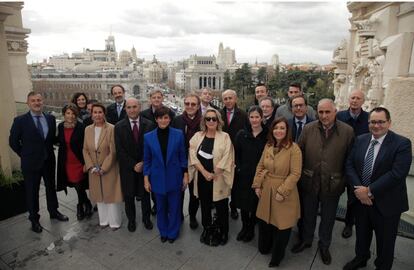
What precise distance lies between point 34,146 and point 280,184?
295 centimetres

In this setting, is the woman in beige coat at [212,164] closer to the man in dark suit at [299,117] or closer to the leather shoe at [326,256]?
the man in dark suit at [299,117]

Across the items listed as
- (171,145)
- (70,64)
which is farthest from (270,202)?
(70,64)

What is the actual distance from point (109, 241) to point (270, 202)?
1997mm

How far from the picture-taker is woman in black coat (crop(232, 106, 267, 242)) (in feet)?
9.32

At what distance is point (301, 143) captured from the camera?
110 inches

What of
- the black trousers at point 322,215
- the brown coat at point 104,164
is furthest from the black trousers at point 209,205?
the brown coat at point 104,164

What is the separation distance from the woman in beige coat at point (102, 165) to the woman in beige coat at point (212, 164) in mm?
1054

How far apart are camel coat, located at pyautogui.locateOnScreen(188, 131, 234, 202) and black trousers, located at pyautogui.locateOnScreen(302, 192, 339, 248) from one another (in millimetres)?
846

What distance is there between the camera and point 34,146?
329 centimetres

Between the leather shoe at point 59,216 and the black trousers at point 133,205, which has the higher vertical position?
the black trousers at point 133,205

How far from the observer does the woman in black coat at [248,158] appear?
9.32 feet

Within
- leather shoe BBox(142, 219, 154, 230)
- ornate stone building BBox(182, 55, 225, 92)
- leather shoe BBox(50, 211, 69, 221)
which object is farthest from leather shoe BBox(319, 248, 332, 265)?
ornate stone building BBox(182, 55, 225, 92)

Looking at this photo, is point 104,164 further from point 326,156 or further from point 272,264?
point 326,156

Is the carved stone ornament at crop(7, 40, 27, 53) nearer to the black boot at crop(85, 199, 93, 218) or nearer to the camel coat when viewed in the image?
the black boot at crop(85, 199, 93, 218)
